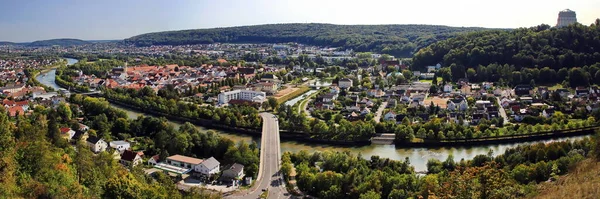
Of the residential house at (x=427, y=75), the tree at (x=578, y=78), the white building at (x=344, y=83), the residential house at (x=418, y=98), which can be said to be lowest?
the residential house at (x=418, y=98)

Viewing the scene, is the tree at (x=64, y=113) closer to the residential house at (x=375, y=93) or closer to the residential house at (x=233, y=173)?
the residential house at (x=233, y=173)

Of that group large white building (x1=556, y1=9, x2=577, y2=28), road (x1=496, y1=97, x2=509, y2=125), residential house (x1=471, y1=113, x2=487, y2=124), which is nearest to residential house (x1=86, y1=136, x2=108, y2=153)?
residential house (x1=471, y1=113, x2=487, y2=124)

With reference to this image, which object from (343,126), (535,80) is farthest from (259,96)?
(535,80)

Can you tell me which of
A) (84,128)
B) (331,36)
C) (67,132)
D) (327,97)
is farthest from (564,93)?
(331,36)

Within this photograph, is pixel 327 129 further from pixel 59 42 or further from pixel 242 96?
pixel 59 42

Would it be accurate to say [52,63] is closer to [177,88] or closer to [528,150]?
[177,88]

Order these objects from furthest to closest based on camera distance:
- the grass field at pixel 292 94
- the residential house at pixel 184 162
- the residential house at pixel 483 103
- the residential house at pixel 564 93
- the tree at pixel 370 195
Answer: the grass field at pixel 292 94
the residential house at pixel 564 93
the residential house at pixel 483 103
the residential house at pixel 184 162
the tree at pixel 370 195

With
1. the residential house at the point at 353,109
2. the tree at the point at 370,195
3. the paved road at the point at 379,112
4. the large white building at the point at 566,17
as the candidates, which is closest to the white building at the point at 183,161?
the tree at the point at 370,195
